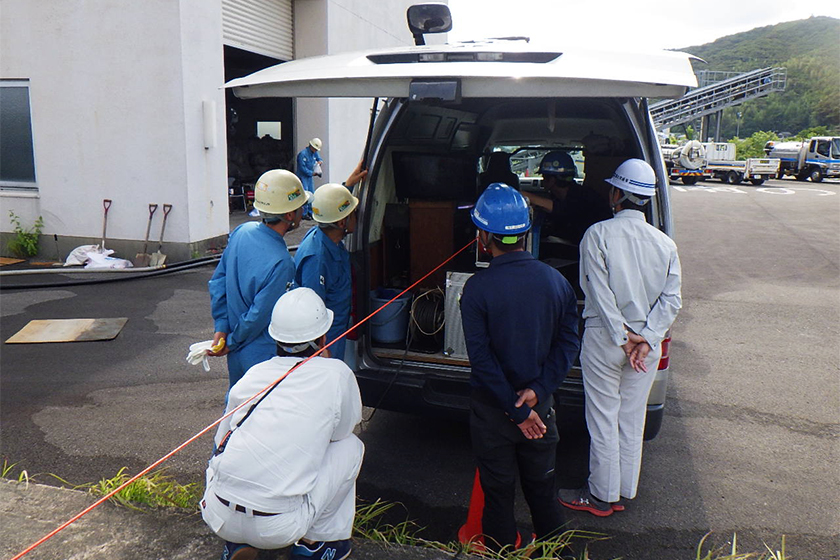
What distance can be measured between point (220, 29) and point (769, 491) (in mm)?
9054

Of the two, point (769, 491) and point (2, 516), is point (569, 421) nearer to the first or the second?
point (769, 491)

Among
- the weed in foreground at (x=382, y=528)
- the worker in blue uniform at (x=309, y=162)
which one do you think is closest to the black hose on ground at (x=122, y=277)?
the worker in blue uniform at (x=309, y=162)

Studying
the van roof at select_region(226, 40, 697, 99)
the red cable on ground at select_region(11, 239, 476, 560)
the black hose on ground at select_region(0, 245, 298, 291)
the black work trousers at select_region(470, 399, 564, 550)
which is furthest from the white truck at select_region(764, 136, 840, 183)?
the black work trousers at select_region(470, 399, 564, 550)

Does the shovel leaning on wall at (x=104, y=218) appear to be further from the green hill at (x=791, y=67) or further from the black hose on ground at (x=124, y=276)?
the green hill at (x=791, y=67)

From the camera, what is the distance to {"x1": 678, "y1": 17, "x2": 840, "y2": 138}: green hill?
76.6m

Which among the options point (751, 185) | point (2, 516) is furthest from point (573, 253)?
point (751, 185)

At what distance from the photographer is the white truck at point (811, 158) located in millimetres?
30484

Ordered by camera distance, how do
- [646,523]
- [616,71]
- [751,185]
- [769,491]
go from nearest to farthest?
[616,71] < [646,523] < [769,491] < [751,185]

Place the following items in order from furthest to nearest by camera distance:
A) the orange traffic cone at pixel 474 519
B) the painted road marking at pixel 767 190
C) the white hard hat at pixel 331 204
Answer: the painted road marking at pixel 767 190, the white hard hat at pixel 331 204, the orange traffic cone at pixel 474 519

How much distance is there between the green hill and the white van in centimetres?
5242

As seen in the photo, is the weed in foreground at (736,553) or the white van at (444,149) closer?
the white van at (444,149)

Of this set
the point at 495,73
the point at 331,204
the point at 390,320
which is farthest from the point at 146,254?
the point at 495,73

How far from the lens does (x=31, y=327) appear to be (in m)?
6.33

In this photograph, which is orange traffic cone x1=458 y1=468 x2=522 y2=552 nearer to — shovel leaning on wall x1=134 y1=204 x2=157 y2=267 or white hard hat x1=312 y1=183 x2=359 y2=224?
white hard hat x1=312 y1=183 x2=359 y2=224
